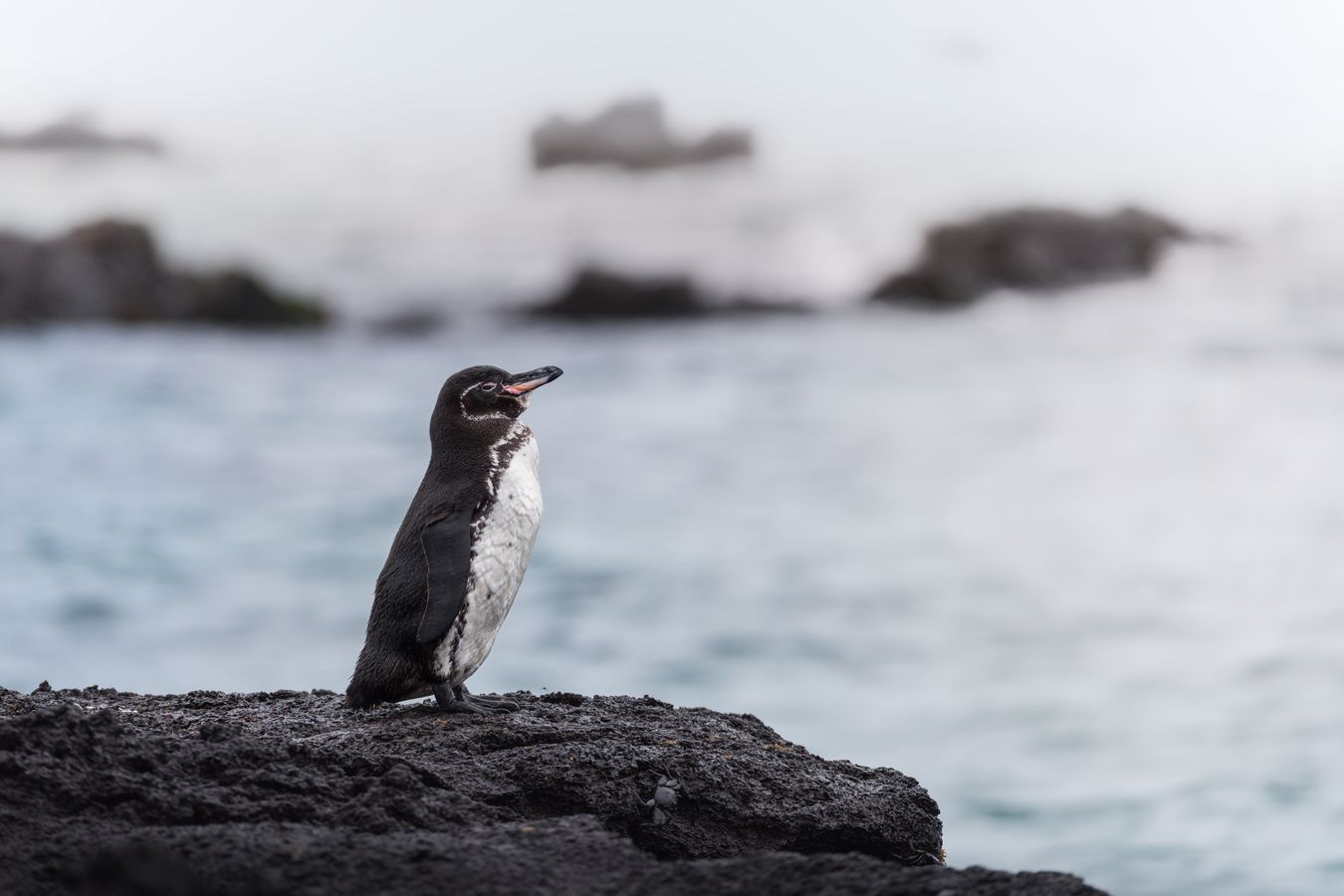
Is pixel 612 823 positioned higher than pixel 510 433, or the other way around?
→ pixel 510 433

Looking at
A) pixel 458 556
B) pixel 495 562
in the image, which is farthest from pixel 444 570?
pixel 495 562

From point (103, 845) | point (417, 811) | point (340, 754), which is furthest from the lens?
point (340, 754)

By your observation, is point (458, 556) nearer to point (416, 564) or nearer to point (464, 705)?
point (416, 564)

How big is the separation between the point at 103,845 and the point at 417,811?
563mm

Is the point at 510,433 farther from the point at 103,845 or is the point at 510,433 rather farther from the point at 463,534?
the point at 103,845

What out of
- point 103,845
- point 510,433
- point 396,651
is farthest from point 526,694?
point 103,845

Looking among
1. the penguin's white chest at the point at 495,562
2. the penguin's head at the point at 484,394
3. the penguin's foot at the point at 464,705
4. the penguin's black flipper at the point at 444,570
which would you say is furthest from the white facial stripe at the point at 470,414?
the penguin's foot at the point at 464,705

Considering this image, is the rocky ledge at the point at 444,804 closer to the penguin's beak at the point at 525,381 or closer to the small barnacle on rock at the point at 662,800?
the small barnacle on rock at the point at 662,800

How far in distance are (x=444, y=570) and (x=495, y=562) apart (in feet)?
0.52

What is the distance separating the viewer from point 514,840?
2461mm

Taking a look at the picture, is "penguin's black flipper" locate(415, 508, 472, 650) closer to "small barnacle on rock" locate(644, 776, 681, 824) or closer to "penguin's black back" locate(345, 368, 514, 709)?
"penguin's black back" locate(345, 368, 514, 709)

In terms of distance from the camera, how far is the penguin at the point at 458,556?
3.67 metres

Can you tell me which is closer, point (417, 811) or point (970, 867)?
point (970, 867)

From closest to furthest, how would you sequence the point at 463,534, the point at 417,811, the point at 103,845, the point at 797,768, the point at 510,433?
the point at 103,845 → the point at 417,811 → the point at 797,768 → the point at 463,534 → the point at 510,433
